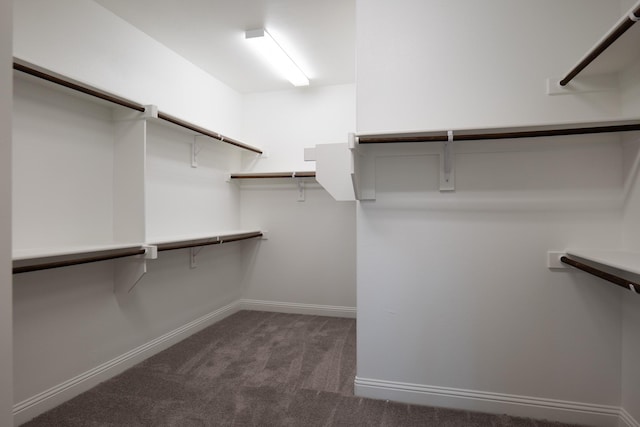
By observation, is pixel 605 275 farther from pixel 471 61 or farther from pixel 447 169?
pixel 471 61

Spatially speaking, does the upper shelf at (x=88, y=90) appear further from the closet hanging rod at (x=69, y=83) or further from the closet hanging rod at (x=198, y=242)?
the closet hanging rod at (x=198, y=242)

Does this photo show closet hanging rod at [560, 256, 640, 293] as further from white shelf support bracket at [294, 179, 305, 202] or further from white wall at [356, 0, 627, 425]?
white shelf support bracket at [294, 179, 305, 202]

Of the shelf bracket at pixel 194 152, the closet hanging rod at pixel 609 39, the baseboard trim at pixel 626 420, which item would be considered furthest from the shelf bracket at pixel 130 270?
the baseboard trim at pixel 626 420

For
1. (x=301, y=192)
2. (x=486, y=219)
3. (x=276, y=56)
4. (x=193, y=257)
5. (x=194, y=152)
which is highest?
(x=276, y=56)

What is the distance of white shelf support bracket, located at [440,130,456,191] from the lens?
1979 mm

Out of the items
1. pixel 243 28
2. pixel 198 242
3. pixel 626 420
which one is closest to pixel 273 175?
pixel 198 242

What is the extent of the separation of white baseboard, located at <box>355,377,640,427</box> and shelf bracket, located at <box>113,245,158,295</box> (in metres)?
1.58

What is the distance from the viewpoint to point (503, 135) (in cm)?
172

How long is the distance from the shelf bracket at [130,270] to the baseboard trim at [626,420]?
110 inches

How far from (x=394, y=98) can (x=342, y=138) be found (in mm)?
1666

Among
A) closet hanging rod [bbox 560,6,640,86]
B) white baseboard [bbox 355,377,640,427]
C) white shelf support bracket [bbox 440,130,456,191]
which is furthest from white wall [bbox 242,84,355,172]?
white baseboard [bbox 355,377,640,427]

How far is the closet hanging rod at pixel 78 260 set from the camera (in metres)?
1.54

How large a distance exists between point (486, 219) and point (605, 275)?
613mm

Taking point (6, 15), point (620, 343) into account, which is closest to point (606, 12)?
point (620, 343)
